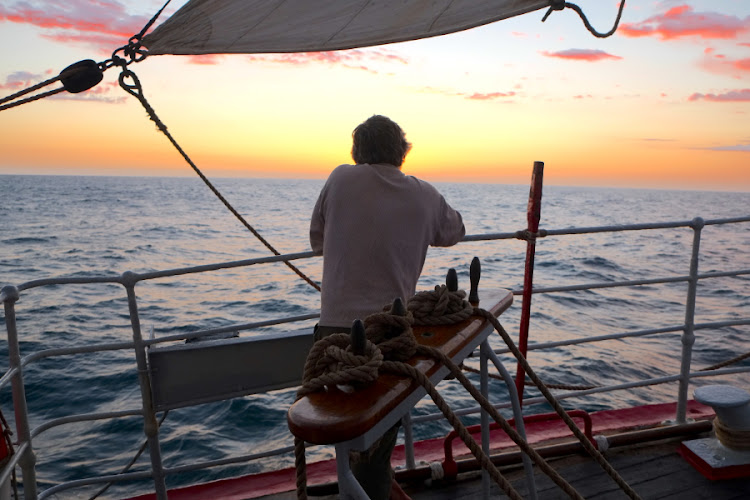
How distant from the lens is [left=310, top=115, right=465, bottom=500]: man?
202cm

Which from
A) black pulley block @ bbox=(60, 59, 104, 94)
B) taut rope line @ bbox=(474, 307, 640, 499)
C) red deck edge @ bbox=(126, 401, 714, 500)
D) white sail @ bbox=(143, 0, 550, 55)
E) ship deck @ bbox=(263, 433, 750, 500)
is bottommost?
red deck edge @ bbox=(126, 401, 714, 500)

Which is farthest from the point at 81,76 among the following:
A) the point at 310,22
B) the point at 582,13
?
the point at 582,13

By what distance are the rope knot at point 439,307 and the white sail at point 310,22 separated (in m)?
1.63

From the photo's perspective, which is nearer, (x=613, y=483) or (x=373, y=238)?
(x=373, y=238)

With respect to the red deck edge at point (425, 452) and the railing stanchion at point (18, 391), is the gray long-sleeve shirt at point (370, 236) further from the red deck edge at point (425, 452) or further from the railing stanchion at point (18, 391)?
the red deck edge at point (425, 452)

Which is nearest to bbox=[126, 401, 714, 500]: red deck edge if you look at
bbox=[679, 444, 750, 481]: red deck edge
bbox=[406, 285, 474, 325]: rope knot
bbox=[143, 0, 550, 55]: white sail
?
bbox=[679, 444, 750, 481]: red deck edge

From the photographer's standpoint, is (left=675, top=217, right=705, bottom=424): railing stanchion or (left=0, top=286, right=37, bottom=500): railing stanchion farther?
(left=675, top=217, right=705, bottom=424): railing stanchion

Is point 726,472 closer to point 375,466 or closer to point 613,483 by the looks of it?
point 613,483

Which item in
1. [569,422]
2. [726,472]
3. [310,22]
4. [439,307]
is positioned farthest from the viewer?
[726,472]

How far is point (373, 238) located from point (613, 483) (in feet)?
7.22

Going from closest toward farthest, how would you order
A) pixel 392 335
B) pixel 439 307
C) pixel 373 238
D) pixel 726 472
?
pixel 392 335 → pixel 439 307 → pixel 373 238 → pixel 726 472

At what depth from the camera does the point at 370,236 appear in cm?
201

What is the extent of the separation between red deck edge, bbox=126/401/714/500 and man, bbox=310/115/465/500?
1.29 m

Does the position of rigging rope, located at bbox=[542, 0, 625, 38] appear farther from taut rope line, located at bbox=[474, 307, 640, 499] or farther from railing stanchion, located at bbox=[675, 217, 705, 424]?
taut rope line, located at bbox=[474, 307, 640, 499]
